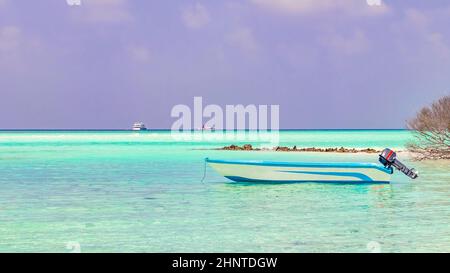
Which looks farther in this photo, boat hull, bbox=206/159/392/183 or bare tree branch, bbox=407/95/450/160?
bare tree branch, bbox=407/95/450/160

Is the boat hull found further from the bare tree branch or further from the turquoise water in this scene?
the bare tree branch

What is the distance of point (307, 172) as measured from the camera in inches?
1040

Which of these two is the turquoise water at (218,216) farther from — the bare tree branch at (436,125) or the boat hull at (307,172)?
the bare tree branch at (436,125)

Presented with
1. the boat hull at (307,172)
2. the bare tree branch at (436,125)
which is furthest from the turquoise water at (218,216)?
the bare tree branch at (436,125)

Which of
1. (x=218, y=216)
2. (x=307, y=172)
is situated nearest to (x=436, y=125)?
(x=307, y=172)

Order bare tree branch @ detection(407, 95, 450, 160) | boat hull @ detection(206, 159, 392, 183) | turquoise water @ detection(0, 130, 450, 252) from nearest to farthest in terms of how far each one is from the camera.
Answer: turquoise water @ detection(0, 130, 450, 252)
boat hull @ detection(206, 159, 392, 183)
bare tree branch @ detection(407, 95, 450, 160)

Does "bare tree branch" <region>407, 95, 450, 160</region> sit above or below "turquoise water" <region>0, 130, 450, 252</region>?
above

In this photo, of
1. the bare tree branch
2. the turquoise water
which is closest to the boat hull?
the turquoise water

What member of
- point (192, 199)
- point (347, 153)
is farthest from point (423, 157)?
point (192, 199)

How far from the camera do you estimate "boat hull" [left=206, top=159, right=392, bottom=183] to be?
86.5 feet

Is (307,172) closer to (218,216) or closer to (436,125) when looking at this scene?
(218,216)

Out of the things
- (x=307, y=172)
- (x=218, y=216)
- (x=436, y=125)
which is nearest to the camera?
(x=218, y=216)

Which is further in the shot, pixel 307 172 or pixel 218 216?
pixel 307 172
